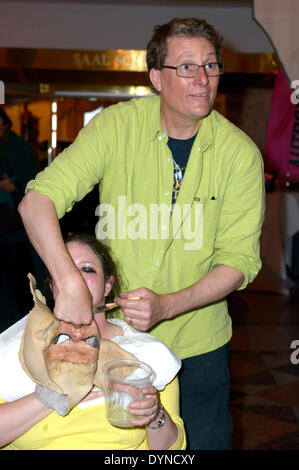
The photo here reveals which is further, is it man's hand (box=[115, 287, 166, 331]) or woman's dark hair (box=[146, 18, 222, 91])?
woman's dark hair (box=[146, 18, 222, 91])

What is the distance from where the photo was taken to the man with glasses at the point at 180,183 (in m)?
1.82

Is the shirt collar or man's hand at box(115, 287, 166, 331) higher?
the shirt collar

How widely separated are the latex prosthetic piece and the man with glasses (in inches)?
13.0

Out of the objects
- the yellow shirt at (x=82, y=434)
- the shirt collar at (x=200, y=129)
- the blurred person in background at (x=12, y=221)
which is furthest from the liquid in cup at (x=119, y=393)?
the blurred person in background at (x=12, y=221)

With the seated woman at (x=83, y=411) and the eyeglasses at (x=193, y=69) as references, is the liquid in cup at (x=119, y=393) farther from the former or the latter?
the eyeglasses at (x=193, y=69)

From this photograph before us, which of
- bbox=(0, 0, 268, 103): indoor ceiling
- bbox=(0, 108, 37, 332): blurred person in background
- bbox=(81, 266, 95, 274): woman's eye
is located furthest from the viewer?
bbox=(0, 0, 268, 103): indoor ceiling

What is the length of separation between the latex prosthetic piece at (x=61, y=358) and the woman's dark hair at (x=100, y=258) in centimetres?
28

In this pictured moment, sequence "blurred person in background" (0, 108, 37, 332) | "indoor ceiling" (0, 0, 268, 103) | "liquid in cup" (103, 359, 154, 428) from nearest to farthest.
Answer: "liquid in cup" (103, 359, 154, 428), "blurred person in background" (0, 108, 37, 332), "indoor ceiling" (0, 0, 268, 103)

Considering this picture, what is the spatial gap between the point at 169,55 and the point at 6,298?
279 centimetres

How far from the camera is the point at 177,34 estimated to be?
1847 mm

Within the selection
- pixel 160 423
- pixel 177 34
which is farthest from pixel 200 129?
pixel 160 423

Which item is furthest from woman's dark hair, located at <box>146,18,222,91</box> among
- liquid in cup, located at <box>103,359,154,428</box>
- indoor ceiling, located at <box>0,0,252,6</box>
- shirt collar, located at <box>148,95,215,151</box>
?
indoor ceiling, located at <box>0,0,252,6</box>

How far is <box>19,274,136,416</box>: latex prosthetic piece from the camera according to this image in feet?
4.91

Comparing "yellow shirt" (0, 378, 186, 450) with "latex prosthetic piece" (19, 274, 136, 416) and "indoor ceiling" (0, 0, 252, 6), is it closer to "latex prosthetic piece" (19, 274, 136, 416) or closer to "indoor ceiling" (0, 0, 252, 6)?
Answer: "latex prosthetic piece" (19, 274, 136, 416)
